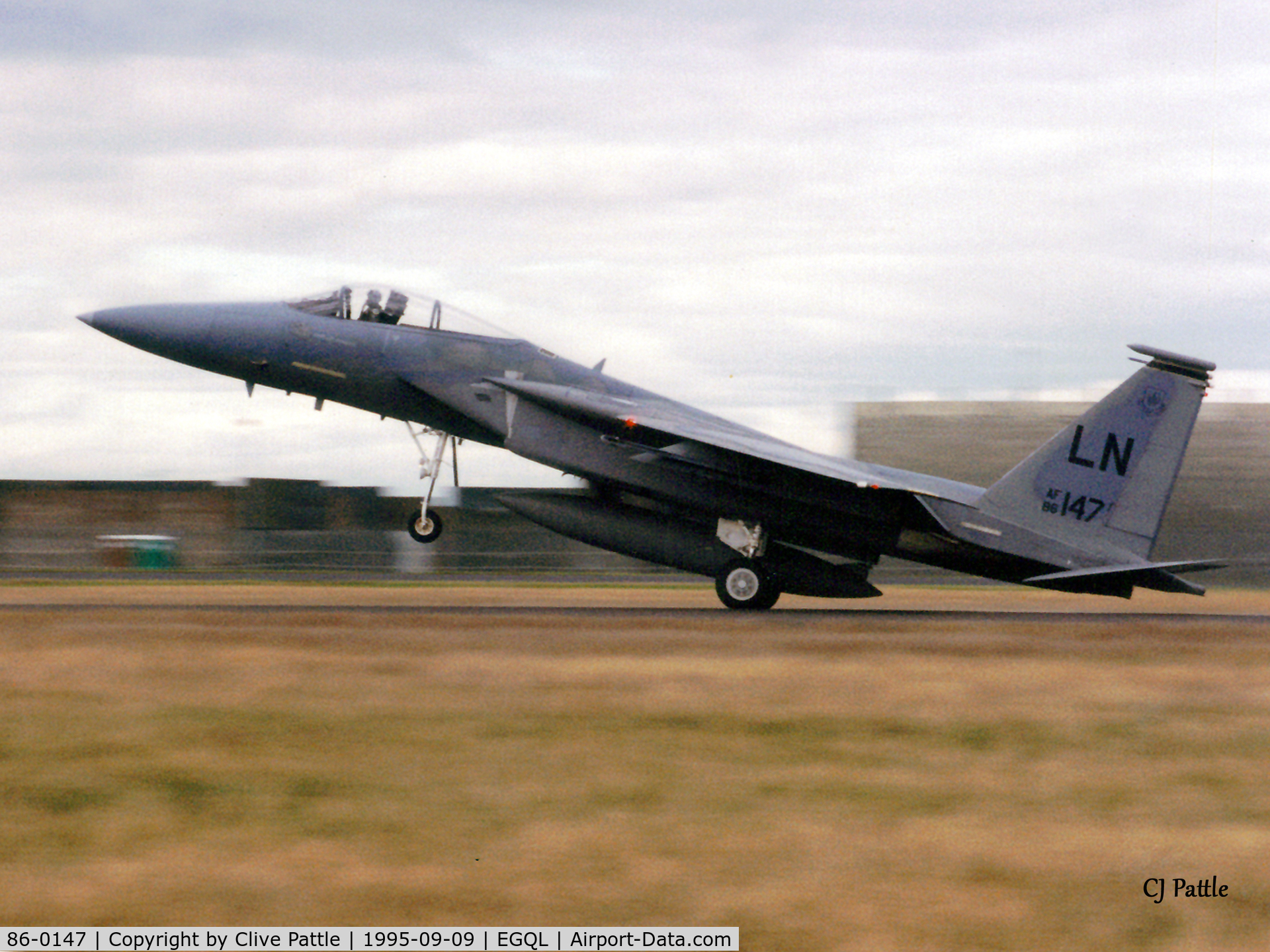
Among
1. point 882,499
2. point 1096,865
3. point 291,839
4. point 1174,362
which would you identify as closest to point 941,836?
point 1096,865

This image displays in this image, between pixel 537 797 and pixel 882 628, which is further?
pixel 882 628

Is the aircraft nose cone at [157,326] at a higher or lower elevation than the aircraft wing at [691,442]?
higher

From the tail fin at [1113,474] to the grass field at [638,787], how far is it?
357cm

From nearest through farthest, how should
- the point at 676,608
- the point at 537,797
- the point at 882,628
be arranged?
1. the point at 537,797
2. the point at 882,628
3. the point at 676,608

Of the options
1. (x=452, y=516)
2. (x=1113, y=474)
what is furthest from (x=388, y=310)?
(x=452, y=516)

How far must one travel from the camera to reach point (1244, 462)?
41.4 meters

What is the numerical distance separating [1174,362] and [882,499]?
4.02 m

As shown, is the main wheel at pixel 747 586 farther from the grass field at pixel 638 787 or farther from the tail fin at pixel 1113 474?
the grass field at pixel 638 787

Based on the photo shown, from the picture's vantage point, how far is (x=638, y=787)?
8203 mm

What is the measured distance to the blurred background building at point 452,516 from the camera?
126 feet

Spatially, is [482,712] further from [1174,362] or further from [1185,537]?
[1185,537]

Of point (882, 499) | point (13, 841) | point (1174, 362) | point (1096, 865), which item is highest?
point (1174, 362)
